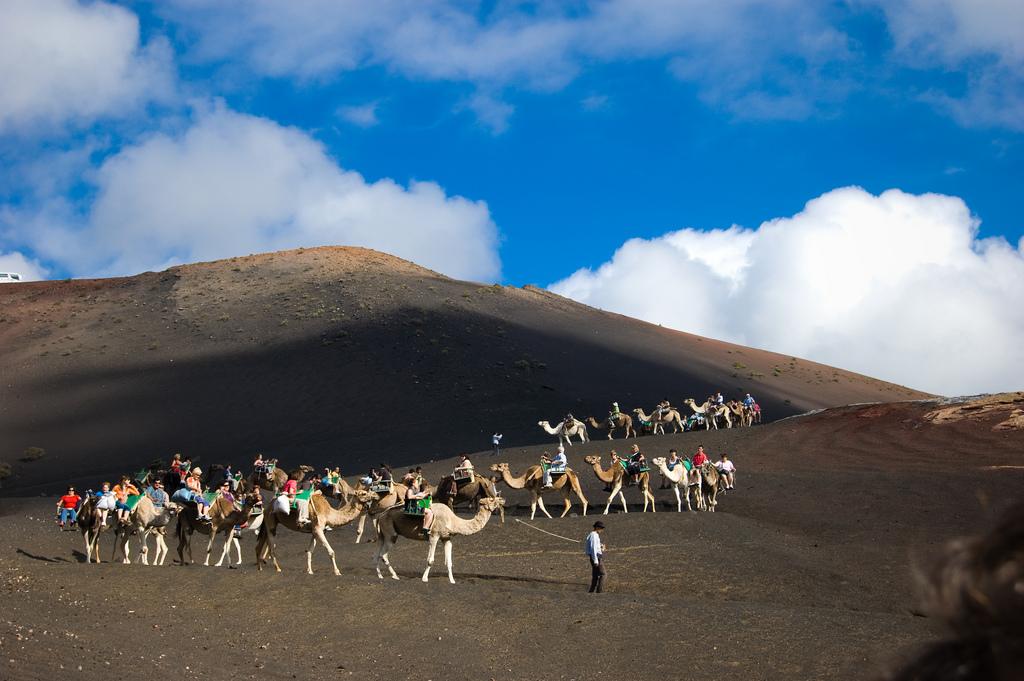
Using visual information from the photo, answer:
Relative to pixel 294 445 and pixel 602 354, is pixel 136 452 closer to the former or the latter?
pixel 294 445

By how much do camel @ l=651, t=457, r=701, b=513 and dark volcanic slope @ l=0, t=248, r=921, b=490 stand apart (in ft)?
66.1

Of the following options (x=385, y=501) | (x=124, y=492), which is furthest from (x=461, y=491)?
(x=124, y=492)

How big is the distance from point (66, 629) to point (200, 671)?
2.72m

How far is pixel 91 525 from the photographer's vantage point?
24.1m

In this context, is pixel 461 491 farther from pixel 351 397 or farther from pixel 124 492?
pixel 351 397

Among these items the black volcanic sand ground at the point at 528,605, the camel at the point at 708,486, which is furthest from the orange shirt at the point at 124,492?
the camel at the point at 708,486

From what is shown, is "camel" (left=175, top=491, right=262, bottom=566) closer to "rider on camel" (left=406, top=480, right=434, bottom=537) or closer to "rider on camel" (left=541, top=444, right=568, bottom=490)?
"rider on camel" (left=406, top=480, right=434, bottom=537)

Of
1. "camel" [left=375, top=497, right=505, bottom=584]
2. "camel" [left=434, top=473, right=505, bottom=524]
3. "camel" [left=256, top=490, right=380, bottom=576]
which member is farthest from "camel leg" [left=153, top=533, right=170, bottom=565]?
"camel" [left=434, top=473, right=505, bottom=524]

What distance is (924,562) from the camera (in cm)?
197

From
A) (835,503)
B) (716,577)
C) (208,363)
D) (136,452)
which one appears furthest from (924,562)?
(208,363)

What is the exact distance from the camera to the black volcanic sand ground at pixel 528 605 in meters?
14.4

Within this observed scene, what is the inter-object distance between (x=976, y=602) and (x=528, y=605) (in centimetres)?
1666

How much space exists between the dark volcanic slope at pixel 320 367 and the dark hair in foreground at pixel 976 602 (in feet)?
153

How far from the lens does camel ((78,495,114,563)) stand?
23781 mm
